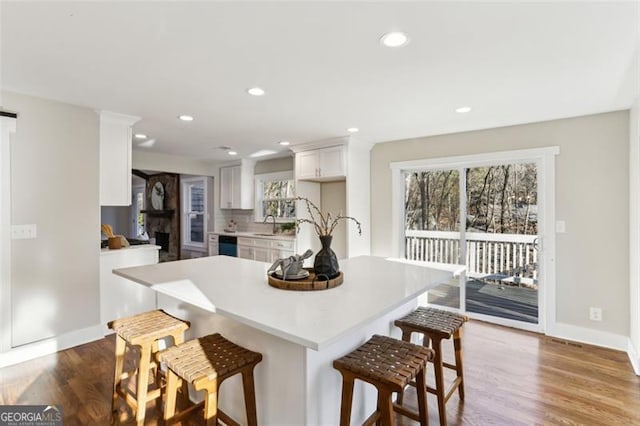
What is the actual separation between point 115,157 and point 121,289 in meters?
1.40

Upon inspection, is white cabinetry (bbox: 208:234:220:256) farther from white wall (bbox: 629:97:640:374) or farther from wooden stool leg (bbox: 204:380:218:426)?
white wall (bbox: 629:97:640:374)

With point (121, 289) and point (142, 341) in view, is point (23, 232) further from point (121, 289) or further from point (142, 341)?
point (142, 341)

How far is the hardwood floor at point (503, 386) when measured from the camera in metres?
2.06

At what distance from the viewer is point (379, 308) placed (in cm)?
150

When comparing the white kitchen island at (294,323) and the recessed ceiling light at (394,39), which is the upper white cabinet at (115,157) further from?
the recessed ceiling light at (394,39)

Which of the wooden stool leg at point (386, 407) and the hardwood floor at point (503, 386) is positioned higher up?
the wooden stool leg at point (386, 407)

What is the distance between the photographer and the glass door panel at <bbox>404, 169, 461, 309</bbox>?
162 inches

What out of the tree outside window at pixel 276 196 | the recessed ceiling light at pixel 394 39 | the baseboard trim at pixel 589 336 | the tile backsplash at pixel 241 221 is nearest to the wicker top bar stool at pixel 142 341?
the recessed ceiling light at pixel 394 39

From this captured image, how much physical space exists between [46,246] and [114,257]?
0.62m

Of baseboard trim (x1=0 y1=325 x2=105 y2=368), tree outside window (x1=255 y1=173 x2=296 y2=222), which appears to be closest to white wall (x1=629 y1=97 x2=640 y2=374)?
tree outside window (x1=255 y1=173 x2=296 y2=222)

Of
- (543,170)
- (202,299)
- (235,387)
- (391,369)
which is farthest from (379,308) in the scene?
(543,170)

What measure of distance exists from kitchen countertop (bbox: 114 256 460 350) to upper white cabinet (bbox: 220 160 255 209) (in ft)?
11.8

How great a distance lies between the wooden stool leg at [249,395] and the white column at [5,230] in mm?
2458

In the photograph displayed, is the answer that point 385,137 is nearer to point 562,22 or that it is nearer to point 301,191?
point 301,191
